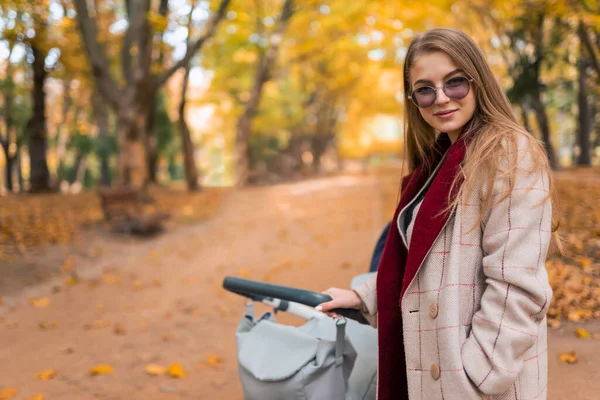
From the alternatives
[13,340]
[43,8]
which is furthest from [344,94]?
[13,340]

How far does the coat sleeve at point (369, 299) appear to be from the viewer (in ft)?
5.44

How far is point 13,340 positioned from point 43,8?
618 cm

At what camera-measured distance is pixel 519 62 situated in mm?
8773

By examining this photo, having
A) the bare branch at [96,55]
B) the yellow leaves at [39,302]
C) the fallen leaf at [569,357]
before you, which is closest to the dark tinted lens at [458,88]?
the fallen leaf at [569,357]

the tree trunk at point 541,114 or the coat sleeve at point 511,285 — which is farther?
the tree trunk at point 541,114

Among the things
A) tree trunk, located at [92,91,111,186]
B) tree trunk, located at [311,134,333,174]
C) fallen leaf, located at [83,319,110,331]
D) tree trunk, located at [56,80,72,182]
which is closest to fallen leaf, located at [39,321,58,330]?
fallen leaf, located at [83,319,110,331]

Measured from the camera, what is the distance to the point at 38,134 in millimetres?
12969

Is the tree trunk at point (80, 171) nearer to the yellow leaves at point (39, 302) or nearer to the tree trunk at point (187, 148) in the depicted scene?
the tree trunk at point (187, 148)

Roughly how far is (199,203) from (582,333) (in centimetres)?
1038

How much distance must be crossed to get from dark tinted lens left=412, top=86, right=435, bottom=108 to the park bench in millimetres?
7896

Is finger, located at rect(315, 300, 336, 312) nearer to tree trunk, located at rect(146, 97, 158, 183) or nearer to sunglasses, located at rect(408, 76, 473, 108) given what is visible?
sunglasses, located at rect(408, 76, 473, 108)

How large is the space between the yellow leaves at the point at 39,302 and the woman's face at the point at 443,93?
16.8ft

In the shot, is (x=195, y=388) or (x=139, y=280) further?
(x=139, y=280)

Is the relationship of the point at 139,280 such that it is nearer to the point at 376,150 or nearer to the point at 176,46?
the point at 176,46
